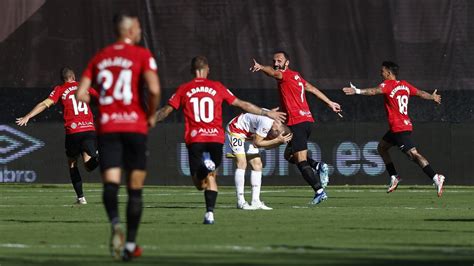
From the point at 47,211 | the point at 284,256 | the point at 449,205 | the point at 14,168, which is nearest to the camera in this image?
the point at 284,256

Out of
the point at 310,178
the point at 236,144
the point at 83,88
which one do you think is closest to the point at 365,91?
the point at 310,178

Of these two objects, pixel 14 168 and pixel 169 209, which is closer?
pixel 169 209

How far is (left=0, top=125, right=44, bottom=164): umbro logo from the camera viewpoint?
29.8 meters

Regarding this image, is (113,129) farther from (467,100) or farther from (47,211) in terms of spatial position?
(467,100)

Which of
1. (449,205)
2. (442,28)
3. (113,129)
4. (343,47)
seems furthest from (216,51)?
(113,129)

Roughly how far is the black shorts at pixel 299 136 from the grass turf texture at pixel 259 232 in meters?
0.91

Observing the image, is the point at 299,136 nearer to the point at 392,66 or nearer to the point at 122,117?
the point at 392,66

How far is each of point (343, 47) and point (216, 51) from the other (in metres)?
2.92

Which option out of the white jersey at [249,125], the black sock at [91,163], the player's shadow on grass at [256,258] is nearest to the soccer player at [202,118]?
the white jersey at [249,125]

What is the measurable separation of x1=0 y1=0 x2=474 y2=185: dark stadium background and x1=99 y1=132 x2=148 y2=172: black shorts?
725 inches

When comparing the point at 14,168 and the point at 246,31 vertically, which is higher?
the point at 246,31

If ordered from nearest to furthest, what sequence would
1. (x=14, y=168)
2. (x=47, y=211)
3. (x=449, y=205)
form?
(x=47, y=211), (x=449, y=205), (x=14, y=168)

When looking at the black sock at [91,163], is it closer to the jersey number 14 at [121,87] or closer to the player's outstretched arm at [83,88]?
the player's outstretched arm at [83,88]

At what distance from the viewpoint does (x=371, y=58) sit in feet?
102
